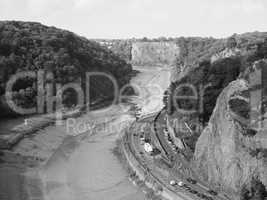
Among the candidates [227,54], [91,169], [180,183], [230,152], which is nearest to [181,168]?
[180,183]

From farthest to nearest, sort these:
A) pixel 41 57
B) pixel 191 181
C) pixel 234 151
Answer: pixel 41 57
pixel 191 181
pixel 234 151

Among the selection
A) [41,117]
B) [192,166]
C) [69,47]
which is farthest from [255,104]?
→ [69,47]

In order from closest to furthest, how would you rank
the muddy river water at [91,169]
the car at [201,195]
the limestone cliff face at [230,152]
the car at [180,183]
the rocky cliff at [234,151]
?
1. the rocky cliff at [234,151]
2. the limestone cliff face at [230,152]
3. the car at [201,195]
4. the car at [180,183]
5. the muddy river water at [91,169]

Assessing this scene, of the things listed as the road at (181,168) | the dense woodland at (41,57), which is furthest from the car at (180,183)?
the dense woodland at (41,57)

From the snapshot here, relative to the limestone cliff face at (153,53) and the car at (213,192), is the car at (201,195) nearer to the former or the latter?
the car at (213,192)

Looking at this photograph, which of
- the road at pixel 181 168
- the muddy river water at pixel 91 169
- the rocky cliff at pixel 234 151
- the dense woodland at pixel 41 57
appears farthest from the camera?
the dense woodland at pixel 41 57

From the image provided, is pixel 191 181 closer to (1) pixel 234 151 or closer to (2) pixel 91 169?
(1) pixel 234 151

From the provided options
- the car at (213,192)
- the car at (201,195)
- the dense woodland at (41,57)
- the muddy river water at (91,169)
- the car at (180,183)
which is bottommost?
the muddy river water at (91,169)

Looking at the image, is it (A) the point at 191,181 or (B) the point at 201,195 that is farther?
(A) the point at 191,181

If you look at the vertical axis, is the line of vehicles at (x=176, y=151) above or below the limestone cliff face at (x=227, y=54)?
below
